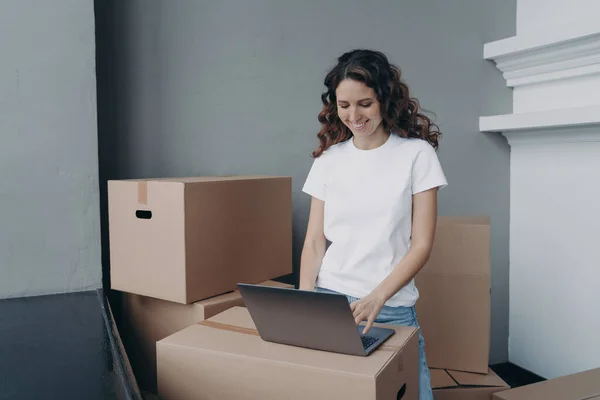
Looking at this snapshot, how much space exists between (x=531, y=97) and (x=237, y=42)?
4.14 feet

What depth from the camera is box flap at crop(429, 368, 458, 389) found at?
176 centimetres

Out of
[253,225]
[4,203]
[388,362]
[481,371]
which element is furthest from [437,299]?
[4,203]

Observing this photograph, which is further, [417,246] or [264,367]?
[417,246]

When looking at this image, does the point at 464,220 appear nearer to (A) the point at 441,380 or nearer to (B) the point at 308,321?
(A) the point at 441,380

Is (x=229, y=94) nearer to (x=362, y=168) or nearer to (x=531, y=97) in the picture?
(x=362, y=168)

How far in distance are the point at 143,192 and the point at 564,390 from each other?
1.26m

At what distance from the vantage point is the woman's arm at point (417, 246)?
47.1 inches

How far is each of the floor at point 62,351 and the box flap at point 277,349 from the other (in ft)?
0.49

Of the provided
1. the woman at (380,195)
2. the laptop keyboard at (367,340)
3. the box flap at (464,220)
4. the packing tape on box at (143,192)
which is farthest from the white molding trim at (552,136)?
the packing tape on box at (143,192)

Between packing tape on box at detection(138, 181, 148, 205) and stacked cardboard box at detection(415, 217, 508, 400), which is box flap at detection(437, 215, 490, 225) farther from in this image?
packing tape on box at detection(138, 181, 148, 205)

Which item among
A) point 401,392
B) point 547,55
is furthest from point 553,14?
point 401,392

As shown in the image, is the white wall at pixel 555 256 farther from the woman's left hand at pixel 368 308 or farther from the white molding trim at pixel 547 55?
the woman's left hand at pixel 368 308

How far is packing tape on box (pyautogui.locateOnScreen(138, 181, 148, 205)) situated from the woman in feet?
1.72

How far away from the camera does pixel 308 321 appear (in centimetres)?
103
